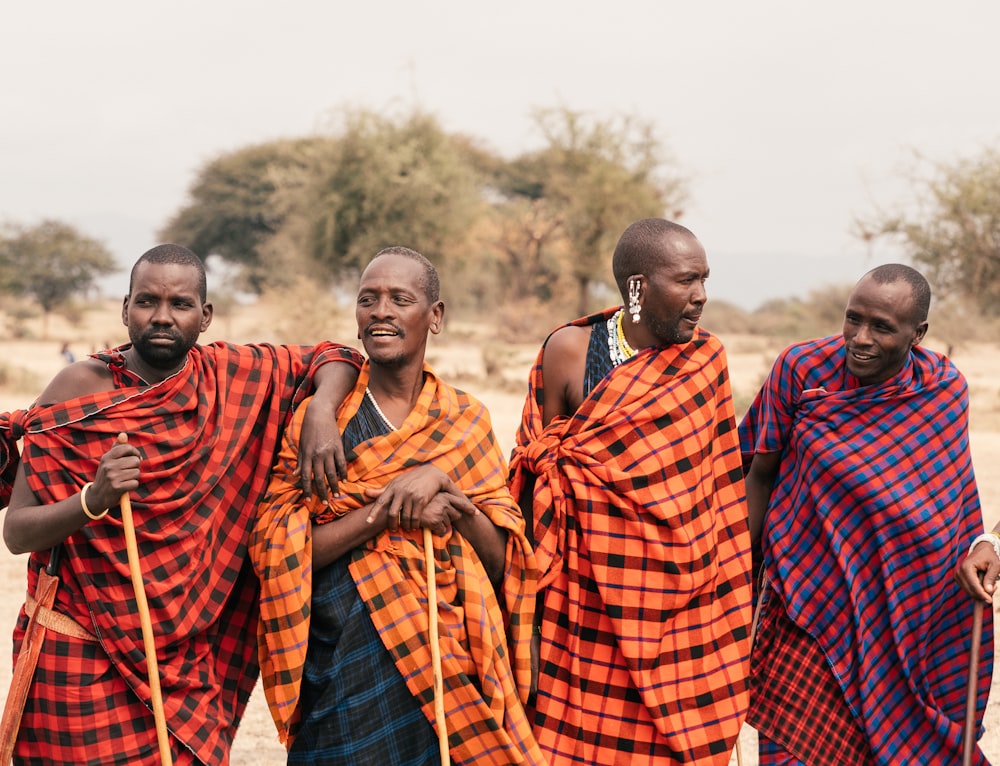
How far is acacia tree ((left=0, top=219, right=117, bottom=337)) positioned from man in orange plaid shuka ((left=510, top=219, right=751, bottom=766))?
35561 millimetres

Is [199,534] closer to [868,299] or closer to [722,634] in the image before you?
[722,634]

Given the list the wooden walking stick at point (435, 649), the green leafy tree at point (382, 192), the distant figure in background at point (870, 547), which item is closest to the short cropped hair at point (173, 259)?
Result: the wooden walking stick at point (435, 649)

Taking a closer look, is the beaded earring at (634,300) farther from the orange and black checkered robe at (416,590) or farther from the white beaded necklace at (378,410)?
the white beaded necklace at (378,410)

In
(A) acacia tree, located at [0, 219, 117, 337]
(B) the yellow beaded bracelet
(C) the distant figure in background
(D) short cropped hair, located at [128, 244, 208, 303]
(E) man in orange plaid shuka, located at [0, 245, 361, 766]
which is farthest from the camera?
(A) acacia tree, located at [0, 219, 117, 337]

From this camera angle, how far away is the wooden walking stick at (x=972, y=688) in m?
3.60

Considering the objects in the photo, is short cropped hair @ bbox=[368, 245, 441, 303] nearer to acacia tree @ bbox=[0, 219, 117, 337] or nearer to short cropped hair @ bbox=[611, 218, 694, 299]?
short cropped hair @ bbox=[611, 218, 694, 299]

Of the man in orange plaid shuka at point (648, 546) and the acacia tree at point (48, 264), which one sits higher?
the acacia tree at point (48, 264)

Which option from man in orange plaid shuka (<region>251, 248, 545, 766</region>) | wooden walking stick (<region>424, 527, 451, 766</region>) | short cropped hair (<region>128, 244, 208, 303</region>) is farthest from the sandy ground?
short cropped hair (<region>128, 244, 208, 303</region>)

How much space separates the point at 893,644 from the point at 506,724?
1383mm

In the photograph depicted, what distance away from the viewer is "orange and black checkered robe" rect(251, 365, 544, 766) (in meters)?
3.26

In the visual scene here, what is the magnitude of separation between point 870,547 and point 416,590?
1.57 m

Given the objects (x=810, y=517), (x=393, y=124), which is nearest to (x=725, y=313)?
(x=393, y=124)

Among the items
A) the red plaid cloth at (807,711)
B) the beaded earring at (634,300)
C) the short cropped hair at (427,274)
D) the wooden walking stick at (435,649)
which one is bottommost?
the red plaid cloth at (807,711)

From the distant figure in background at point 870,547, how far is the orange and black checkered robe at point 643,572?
26 cm
